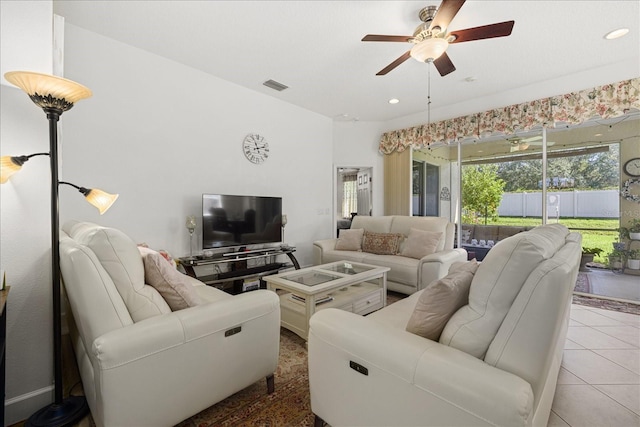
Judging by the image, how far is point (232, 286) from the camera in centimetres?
354

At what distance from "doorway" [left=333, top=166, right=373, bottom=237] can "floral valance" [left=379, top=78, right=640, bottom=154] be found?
0.91 m

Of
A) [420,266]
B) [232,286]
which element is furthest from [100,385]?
[420,266]

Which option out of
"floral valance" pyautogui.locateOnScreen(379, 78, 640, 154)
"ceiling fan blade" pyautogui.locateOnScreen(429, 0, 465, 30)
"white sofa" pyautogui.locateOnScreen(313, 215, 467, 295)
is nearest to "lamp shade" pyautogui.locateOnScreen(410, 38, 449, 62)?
"ceiling fan blade" pyautogui.locateOnScreen(429, 0, 465, 30)

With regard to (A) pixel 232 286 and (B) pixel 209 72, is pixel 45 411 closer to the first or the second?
(A) pixel 232 286

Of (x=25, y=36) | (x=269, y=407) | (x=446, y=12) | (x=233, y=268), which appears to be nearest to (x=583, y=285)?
(x=446, y=12)

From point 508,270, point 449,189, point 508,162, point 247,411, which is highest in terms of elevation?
point 508,162

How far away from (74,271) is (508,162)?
508cm

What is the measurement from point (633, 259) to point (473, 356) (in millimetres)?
4137

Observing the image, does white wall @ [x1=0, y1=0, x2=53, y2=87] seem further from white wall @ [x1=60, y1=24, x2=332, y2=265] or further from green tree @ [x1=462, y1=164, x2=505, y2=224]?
green tree @ [x1=462, y1=164, x2=505, y2=224]

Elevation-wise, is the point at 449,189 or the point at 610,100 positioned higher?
the point at 610,100

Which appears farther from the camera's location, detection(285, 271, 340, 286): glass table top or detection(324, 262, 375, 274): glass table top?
detection(324, 262, 375, 274): glass table top

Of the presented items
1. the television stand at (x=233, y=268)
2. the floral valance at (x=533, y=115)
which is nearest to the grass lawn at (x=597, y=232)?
the floral valance at (x=533, y=115)

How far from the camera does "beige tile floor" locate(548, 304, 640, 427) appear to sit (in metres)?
1.54

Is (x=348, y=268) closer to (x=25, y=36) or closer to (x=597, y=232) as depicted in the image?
(x=25, y=36)
